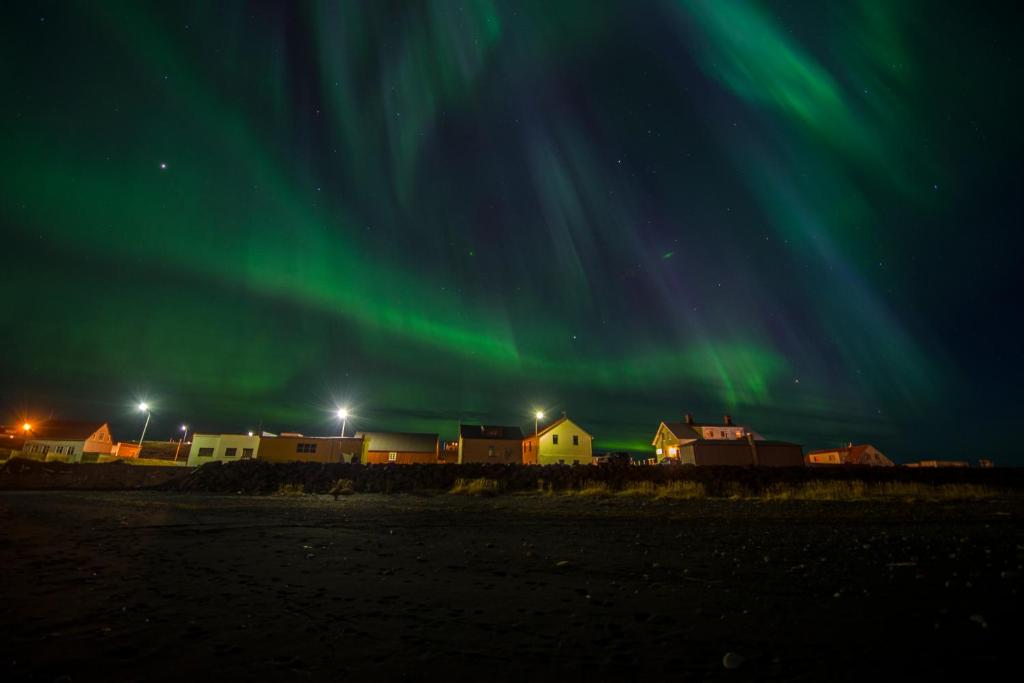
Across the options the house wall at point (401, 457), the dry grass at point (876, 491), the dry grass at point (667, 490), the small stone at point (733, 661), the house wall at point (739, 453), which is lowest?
the small stone at point (733, 661)

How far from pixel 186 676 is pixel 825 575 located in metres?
6.48

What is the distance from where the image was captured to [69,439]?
2911 inches

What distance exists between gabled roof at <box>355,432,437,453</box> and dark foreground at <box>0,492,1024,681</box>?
63362mm

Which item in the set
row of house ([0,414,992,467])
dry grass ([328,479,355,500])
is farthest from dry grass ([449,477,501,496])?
row of house ([0,414,992,467])

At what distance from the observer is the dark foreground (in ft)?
9.39

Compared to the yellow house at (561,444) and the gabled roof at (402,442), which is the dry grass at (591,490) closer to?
the yellow house at (561,444)

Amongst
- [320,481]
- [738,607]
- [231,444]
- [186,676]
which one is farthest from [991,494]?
[231,444]

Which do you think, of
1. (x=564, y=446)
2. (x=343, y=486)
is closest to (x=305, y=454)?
(x=564, y=446)

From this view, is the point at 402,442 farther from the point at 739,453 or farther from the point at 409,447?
the point at 739,453

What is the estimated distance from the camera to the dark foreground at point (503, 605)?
9.39 feet

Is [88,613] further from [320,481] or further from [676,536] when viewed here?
[320,481]

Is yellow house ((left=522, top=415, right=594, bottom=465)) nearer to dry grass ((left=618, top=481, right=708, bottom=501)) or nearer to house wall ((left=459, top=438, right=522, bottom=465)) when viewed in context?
house wall ((left=459, top=438, right=522, bottom=465))

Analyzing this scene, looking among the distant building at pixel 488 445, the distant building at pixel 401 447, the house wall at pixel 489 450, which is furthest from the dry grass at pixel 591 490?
the distant building at pixel 401 447

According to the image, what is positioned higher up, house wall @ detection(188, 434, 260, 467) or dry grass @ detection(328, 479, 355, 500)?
house wall @ detection(188, 434, 260, 467)
